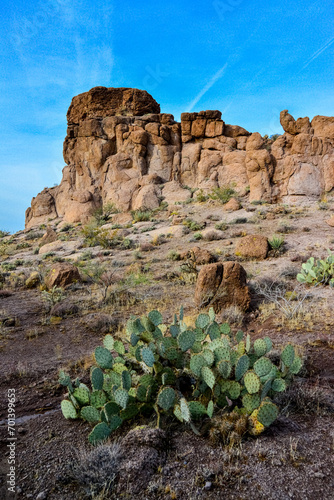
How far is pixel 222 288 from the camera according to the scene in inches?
262

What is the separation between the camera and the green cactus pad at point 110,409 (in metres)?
2.62

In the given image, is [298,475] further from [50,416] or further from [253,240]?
[253,240]

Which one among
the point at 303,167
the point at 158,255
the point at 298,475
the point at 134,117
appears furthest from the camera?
the point at 134,117

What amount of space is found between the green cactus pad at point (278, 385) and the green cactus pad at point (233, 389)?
1.12 ft

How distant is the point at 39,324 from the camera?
6707 mm

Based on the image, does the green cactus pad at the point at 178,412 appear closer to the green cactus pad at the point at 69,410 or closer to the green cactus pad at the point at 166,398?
the green cactus pad at the point at 166,398

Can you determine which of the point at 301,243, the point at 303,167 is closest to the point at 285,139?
the point at 303,167

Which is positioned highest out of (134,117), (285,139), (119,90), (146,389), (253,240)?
(119,90)

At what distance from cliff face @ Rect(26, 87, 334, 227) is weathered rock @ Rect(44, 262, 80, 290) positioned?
57.9ft

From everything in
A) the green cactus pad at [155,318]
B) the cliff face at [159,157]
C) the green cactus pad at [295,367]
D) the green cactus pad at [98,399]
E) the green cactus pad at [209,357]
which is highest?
the cliff face at [159,157]

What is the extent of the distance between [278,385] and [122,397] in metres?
1.47

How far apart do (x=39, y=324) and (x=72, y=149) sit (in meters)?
29.6

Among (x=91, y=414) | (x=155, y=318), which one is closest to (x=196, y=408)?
(x=91, y=414)

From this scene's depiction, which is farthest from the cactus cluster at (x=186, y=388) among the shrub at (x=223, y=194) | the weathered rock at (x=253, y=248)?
the shrub at (x=223, y=194)
